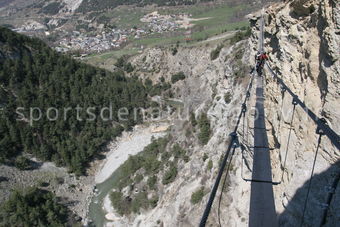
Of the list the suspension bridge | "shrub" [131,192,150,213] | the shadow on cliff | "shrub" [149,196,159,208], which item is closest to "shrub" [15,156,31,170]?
"shrub" [131,192,150,213]

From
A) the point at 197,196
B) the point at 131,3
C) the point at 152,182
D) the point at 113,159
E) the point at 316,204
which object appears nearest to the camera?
the point at 316,204

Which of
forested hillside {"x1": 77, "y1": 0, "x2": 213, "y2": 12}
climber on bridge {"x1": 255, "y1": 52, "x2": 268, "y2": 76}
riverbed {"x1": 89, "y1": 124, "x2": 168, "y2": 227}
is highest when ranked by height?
forested hillside {"x1": 77, "y1": 0, "x2": 213, "y2": 12}

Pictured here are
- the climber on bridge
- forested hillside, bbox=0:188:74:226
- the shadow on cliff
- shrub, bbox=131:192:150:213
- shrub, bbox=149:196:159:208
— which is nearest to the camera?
the shadow on cliff

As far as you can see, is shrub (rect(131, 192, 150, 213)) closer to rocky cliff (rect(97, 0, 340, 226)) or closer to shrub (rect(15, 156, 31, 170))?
rocky cliff (rect(97, 0, 340, 226))

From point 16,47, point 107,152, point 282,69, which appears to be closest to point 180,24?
point 16,47

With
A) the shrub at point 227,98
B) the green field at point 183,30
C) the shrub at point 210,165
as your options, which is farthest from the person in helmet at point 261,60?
the green field at point 183,30

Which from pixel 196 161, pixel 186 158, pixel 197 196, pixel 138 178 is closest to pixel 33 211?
pixel 138 178

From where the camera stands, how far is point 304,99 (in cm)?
1141

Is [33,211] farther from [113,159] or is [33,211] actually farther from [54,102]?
[54,102]

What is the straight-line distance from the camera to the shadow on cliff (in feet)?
27.9

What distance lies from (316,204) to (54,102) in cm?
4426

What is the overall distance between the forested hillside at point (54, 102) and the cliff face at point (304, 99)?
103 feet

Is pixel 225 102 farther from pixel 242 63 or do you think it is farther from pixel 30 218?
pixel 30 218

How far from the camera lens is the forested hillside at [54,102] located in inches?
1598
